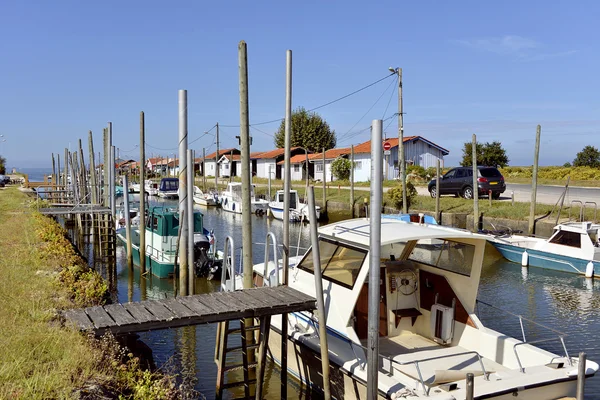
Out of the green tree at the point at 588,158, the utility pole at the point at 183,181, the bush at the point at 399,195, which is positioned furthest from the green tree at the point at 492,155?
the utility pole at the point at 183,181

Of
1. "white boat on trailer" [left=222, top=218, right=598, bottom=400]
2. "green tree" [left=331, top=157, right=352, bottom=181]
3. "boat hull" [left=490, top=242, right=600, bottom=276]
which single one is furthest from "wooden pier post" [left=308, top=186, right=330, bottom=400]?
"green tree" [left=331, top=157, right=352, bottom=181]

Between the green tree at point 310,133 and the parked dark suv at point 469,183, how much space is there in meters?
39.1

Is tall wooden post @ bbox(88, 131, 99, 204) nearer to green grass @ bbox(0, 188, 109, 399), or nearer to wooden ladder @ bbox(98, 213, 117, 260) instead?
wooden ladder @ bbox(98, 213, 117, 260)

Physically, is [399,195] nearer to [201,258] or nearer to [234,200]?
[201,258]

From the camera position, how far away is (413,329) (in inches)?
388

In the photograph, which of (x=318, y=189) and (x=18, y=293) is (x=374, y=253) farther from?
(x=318, y=189)

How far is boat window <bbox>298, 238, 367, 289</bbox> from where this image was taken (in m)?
8.68

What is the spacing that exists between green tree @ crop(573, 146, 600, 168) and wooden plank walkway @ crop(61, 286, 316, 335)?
193ft

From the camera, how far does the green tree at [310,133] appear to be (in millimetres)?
71438

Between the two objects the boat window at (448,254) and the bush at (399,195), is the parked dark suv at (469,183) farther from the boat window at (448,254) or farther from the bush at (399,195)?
the boat window at (448,254)

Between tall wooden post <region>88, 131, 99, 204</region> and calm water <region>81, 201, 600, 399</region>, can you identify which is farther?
tall wooden post <region>88, 131, 99, 204</region>

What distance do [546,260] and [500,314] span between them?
7.31 meters

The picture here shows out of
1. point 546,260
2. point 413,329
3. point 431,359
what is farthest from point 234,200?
point 431,359

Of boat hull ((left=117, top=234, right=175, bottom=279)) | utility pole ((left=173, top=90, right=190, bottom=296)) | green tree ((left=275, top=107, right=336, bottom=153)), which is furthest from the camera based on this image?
green tree ((left=275, top=107, right=336, bottom=153))
